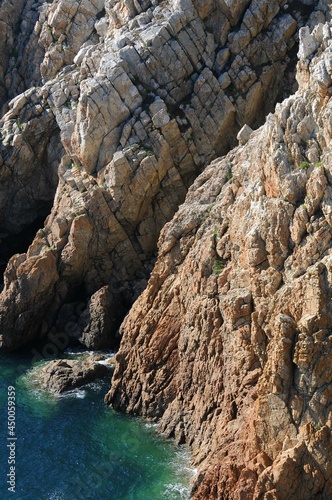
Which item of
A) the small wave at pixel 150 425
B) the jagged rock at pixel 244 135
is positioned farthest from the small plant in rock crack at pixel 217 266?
the jagged rock at pixel 244 135

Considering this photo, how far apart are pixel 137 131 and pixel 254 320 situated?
26.5 metres

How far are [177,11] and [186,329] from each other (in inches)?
1199

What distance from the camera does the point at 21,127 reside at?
70.2 metres

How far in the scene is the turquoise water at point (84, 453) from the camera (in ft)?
133

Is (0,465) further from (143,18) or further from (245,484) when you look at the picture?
(143,18)

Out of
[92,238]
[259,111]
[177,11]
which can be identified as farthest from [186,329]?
[177,11]

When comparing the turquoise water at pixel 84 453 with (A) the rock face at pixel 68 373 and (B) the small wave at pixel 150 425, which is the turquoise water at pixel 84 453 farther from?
(A) the rock face at pixel 68 373

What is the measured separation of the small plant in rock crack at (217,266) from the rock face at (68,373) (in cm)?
1434

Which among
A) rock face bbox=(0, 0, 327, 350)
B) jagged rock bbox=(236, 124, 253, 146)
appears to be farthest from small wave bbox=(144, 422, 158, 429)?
jagged rock bbox=(236, 124, 253, 146)

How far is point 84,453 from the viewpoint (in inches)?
1750

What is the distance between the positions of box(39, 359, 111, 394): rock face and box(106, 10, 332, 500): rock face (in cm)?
380

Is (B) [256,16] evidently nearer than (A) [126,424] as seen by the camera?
No

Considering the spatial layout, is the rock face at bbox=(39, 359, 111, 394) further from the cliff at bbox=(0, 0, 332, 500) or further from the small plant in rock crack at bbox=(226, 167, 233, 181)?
the small plant in rock crack at bbox=(226, 167, 233, 181)

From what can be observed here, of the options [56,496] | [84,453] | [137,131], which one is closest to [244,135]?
[137,131]
